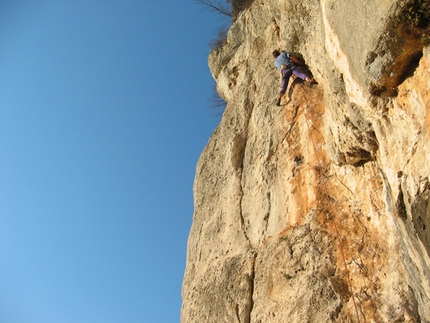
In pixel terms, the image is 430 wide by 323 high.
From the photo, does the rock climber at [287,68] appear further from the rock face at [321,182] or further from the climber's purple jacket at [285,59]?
the rock face at [321,182]

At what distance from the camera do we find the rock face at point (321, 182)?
4914mm

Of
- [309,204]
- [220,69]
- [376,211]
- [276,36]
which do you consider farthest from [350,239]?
[220,69]

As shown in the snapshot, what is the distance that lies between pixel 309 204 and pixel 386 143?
7.29 feet

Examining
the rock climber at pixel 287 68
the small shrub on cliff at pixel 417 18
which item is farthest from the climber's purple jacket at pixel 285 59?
the small shrub on cliff at pixel 417 18

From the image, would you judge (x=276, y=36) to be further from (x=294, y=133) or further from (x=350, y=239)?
(x=350, y=239)

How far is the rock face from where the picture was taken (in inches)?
193

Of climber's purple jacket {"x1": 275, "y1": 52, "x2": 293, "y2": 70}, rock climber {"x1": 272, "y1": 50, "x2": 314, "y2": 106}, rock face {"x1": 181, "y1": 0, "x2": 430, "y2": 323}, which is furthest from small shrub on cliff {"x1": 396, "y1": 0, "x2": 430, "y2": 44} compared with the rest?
climber's purple jacket {"x1": 275, "y1": 52, "x2": 293, "y2": 70}

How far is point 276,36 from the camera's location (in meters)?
10.5

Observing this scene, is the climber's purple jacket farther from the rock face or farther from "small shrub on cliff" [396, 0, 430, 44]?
"small shrub on cliff" [396, 0, 430, 44]

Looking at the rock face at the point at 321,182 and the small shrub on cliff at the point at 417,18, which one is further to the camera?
the rock face at the point at 321,182

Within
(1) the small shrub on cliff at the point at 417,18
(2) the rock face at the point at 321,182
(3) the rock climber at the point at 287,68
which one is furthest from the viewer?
(3) the rock climber at the point at 287,68

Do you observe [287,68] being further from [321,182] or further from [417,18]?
[417,18]

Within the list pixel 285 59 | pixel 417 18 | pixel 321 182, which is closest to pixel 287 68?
pixel 285 59

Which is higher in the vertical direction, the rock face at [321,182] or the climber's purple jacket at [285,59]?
the climber's purple jacket at [285,59]
